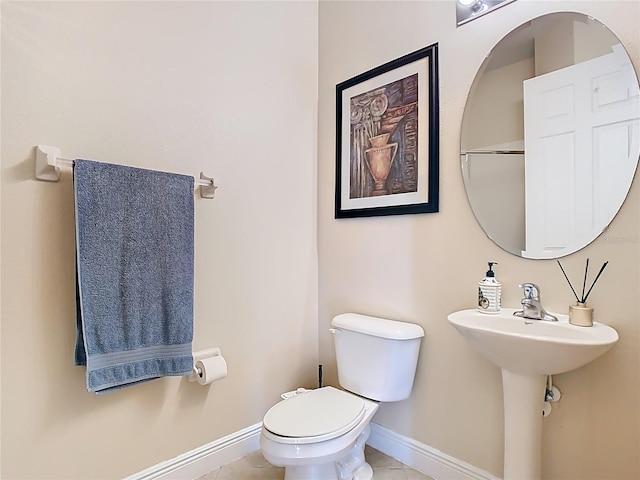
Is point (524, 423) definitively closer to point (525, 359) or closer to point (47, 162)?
point (525, 359)

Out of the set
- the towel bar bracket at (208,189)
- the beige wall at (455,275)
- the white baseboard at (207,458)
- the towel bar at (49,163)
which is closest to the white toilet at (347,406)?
the beige wall at (455,275)

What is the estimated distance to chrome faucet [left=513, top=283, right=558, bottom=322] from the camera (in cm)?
125

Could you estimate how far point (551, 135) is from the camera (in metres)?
1.34

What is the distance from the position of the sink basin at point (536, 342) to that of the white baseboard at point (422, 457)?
23.5 inches

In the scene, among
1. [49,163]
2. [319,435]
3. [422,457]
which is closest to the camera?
[49,163]

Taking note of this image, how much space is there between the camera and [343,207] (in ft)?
6.60

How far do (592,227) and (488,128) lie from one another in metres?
0.54

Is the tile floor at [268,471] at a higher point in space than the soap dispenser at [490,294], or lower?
lower

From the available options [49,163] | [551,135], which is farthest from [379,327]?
[49,163]

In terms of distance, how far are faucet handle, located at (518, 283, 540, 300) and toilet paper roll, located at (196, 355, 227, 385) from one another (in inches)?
48.7

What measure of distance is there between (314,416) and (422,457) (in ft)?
2.00

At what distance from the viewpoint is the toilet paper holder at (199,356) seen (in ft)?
5.16

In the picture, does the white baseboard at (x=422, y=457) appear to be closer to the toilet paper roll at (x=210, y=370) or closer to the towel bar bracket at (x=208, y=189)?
the toilet paper roll at (x=210, y=370)

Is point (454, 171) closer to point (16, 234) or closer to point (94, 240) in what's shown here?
point (94, 240)
